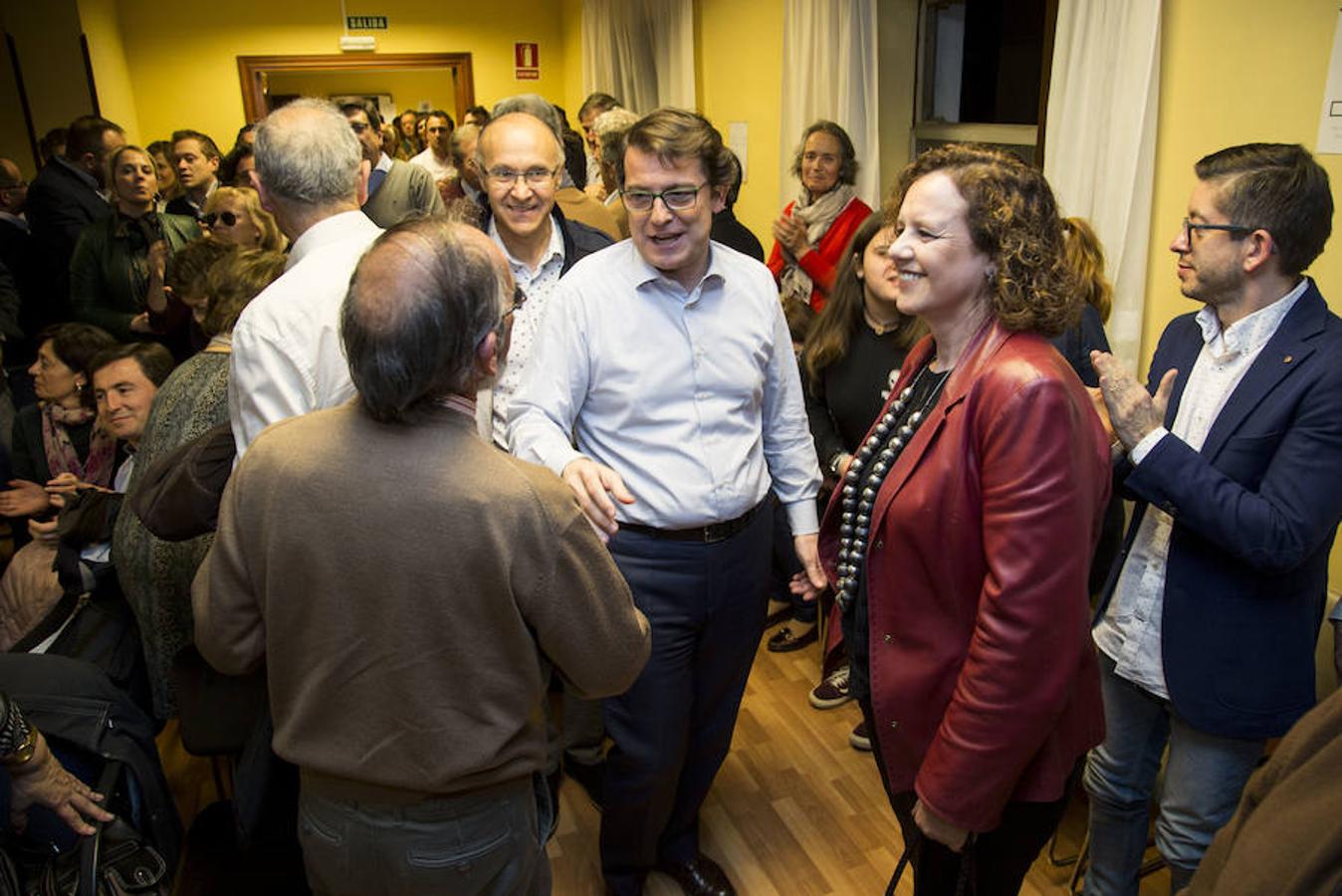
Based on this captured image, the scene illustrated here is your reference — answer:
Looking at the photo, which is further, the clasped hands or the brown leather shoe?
the clasped hands

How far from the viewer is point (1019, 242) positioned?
1311 millimetres

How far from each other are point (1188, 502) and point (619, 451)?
1.01m

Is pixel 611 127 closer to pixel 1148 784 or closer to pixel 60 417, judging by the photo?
pixel 60 417

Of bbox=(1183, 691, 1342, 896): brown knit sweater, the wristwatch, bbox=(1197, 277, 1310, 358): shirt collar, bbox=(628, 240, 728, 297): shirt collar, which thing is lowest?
the wristwatch

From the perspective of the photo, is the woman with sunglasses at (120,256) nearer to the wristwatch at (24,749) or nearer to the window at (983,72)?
the wristwatch at (24,749)

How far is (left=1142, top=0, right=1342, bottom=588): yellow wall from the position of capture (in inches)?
86.2

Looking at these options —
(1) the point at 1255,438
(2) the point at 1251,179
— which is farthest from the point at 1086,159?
(1) the point at 1255,438

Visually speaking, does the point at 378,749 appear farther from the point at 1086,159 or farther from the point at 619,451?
the point at 1086,159

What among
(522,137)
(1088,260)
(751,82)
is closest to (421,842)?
(522,137)

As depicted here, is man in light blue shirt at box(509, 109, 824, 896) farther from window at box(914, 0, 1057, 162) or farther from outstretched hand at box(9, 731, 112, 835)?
window at box(914, 0, 1057, 162)

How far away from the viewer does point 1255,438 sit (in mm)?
1569

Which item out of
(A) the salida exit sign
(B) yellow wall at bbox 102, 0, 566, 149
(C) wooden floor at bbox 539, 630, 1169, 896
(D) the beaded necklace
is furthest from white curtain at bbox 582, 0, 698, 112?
(D) the beaded necklace

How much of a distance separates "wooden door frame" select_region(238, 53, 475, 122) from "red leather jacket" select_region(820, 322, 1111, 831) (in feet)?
27.6

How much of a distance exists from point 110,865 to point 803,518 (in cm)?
150
